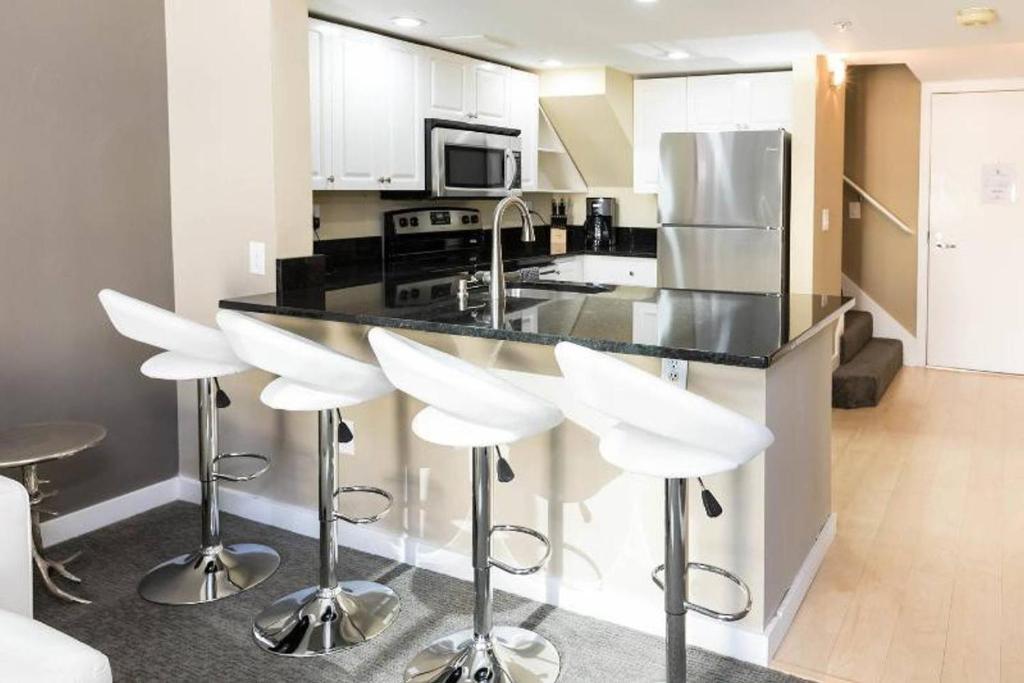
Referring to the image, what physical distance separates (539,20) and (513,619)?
2.69 metres

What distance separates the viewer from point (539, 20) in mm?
4102

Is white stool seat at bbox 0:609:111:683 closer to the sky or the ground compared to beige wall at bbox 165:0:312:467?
closer to the ground

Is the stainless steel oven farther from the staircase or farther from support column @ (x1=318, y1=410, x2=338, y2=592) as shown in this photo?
the staircase

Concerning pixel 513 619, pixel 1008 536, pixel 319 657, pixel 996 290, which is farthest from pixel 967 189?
pixel 319 657

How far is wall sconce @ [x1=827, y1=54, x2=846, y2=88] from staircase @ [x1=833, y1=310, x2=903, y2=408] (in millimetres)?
1685

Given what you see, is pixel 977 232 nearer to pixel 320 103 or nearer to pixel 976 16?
pixel 976 16

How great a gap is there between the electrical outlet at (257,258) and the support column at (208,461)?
563 mm

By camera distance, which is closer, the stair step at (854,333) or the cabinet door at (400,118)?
the cabinet door at (400,118)

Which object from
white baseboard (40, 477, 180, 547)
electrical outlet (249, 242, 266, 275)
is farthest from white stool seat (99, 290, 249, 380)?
white baseboard (40, 477, 180, 547)

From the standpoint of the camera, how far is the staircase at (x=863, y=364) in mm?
5508

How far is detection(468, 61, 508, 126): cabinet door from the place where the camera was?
507cm

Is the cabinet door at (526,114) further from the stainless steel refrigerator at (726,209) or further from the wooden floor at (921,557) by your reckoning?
the wooden floor at (921,557)

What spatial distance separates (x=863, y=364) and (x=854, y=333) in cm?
44

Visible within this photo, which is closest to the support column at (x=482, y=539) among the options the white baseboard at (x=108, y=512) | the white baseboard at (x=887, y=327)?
the white baseboard at (x=108, y=512)
